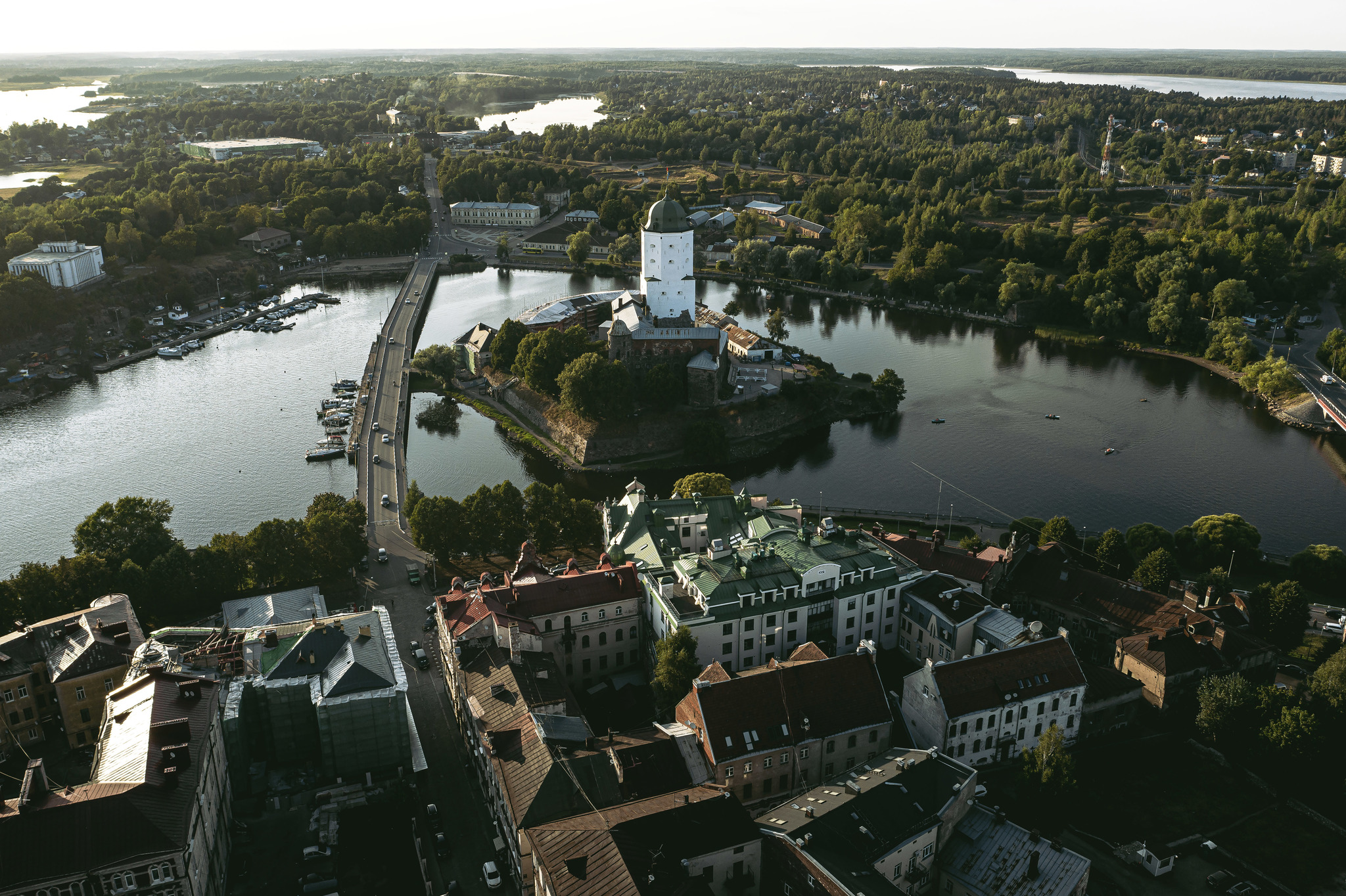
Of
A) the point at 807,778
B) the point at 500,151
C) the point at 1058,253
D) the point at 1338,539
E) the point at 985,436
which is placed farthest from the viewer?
the point at 500,151

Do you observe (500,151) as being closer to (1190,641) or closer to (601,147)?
(601,147)

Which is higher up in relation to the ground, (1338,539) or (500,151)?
(500,151)

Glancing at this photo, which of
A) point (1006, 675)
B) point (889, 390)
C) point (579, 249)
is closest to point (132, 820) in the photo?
point (1006, 675)

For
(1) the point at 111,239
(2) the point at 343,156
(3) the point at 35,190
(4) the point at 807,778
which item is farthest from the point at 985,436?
(2) the point at 343,156

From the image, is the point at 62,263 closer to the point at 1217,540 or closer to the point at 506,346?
the point at 506,346

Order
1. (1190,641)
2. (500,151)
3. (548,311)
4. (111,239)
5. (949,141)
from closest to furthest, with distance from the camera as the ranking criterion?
(1190,641), (548,311), (111,239), (500,151), (949,141)

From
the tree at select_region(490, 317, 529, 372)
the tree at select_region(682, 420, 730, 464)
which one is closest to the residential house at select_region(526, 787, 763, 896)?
the tree at select_region(682, 420, 730, 464)
